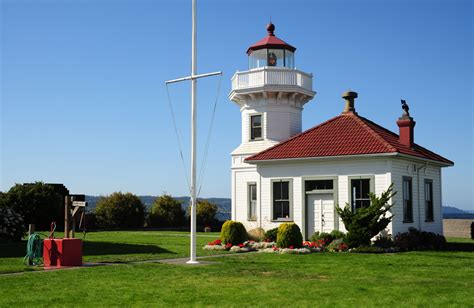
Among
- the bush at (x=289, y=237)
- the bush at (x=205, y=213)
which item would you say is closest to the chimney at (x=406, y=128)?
the bush at (x=289, y=237)

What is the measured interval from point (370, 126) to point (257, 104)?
5.94m

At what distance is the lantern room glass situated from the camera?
98.8 feet

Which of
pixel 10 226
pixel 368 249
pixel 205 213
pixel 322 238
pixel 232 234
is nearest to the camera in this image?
pixel 368 249

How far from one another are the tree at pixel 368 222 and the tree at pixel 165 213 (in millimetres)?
23568

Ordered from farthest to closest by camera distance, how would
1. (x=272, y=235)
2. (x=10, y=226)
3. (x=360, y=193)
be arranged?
(x=10, y=226) → (x=272, y=235) → (x=360, y=193)

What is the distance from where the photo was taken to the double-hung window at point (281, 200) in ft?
85.4

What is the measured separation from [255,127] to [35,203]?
1599 cm

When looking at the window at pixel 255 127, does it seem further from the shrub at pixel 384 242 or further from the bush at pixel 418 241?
the bush at pixel 418 241

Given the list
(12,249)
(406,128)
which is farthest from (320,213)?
(12,249)

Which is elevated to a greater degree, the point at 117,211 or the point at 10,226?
the point at 117,211

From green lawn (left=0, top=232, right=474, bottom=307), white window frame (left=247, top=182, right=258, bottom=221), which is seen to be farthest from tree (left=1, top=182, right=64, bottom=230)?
green lawn (left=0, top=232, right=474, bottom=307)

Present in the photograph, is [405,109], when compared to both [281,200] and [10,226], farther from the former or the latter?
[10,226]

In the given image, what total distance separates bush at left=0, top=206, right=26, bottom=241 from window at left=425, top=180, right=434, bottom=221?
58.9 feet

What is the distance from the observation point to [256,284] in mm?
12555
